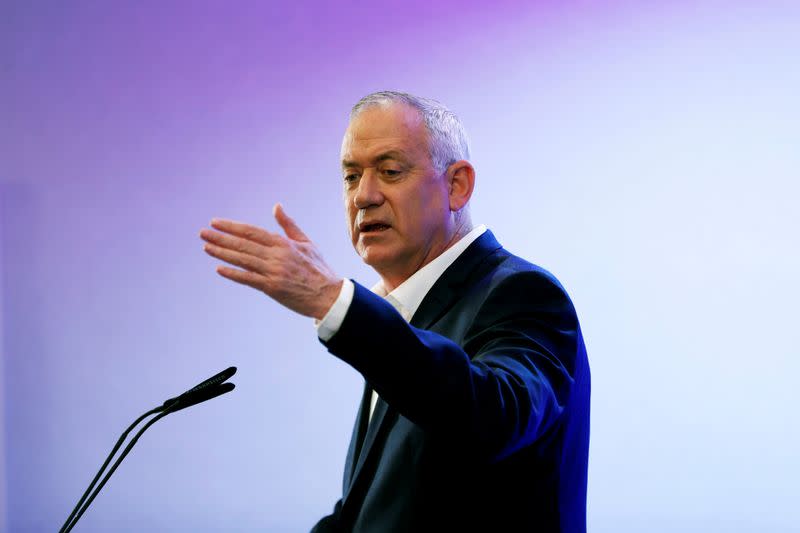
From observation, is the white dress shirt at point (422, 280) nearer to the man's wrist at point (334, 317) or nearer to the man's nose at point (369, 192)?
the man's nose at point (369, 192)

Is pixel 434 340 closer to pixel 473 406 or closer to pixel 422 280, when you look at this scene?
pixel 473 406

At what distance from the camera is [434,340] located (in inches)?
42.1

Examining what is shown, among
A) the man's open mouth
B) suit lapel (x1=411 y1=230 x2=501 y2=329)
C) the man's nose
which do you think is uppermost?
the man's nose

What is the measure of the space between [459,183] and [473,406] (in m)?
0.76

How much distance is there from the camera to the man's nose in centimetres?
163

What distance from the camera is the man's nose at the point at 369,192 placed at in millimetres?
1634

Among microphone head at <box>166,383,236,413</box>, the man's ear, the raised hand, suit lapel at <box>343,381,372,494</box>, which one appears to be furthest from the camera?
the man's ear

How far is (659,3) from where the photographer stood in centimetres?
299

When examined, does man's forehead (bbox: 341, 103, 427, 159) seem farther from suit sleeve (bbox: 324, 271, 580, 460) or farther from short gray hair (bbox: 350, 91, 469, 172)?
suit sleeve (bbox: 324, 271, 580, 460)

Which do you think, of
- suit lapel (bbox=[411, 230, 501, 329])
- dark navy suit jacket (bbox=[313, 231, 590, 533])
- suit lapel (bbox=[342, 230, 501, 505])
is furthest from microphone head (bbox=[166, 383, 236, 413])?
suit lapel (bbox=[411, 230, 501, 329])

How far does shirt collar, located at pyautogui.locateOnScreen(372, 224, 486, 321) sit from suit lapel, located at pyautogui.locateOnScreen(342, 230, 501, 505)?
0.08 feet

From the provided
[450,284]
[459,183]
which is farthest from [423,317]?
[459,183]

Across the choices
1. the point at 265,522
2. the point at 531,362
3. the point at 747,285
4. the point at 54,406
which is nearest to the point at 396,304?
the point at 531,362

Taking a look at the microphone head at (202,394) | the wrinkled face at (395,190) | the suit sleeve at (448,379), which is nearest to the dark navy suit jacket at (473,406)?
the suit sleeve at (448,379)
